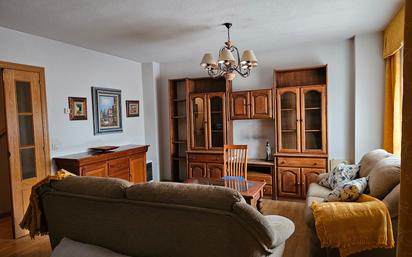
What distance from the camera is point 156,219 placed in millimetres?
1714

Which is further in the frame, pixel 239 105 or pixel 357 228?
pixel 239 105

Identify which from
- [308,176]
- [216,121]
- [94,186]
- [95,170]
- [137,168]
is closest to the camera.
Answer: [94,186]

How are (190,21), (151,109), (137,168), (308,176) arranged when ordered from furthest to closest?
(151,109) < (137,168) < (308,176) < (190,21)

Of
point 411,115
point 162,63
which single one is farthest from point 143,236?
point 162,63

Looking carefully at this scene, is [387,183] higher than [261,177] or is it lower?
higher

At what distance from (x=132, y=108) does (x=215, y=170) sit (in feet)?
6.55

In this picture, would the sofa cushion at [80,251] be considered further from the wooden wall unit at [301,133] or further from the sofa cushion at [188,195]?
the wooden wall unit at [301,133]

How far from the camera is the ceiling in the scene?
8.62 ft

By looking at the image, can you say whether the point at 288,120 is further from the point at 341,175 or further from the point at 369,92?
the point at 341,175

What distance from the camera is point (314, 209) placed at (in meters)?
2.21

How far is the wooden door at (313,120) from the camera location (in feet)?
13.3

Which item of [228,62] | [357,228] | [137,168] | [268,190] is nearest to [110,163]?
[137,168]

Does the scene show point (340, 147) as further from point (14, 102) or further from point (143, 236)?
point (14, 102)

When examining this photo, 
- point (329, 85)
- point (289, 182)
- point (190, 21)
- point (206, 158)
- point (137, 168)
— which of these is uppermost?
point (190, 21)
